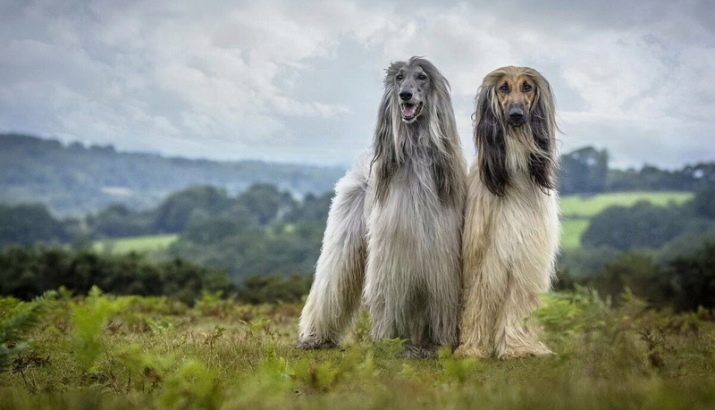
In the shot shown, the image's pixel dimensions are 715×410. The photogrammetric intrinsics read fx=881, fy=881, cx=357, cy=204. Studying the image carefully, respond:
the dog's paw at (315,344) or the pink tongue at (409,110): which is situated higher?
the pink tongue at (409,110)

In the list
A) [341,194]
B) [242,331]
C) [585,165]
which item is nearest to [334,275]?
[341,194]

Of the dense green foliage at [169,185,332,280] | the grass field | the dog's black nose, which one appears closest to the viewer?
the grass field

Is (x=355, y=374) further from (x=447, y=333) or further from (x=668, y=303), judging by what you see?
(x=668, y=303)

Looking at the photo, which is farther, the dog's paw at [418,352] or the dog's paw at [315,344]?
the dog's paw at [315,344]

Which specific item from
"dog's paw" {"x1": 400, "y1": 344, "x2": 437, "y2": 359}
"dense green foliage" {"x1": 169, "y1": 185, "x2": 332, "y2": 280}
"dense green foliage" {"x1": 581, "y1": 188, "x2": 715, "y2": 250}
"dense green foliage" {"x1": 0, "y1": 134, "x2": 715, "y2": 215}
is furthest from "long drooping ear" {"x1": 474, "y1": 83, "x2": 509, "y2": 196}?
"dense green foliage" {"x1": 0, "y1": 134, "x2": 715, "y2": 215}

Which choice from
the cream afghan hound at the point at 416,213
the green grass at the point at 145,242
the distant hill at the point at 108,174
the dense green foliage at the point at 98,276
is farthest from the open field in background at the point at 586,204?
the distant hill at the point at 108,174

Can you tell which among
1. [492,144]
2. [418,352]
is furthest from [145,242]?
[492,144]

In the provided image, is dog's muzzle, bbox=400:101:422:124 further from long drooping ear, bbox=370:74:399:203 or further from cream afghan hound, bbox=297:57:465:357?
long drooping ear, bbox=370:74:399:203

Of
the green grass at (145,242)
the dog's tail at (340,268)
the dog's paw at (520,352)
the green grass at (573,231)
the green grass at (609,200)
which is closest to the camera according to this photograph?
the dog's paw at (520,352)

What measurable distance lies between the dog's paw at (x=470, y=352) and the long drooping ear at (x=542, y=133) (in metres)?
1.34

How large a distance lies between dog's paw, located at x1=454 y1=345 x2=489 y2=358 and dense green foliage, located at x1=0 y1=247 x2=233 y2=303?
8.42 meters

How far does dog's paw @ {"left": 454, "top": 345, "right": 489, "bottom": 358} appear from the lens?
6.64 m

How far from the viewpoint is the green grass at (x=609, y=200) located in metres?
43.8

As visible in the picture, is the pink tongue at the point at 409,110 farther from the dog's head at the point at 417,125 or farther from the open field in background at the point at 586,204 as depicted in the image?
the open field in background at the point at 586,204
